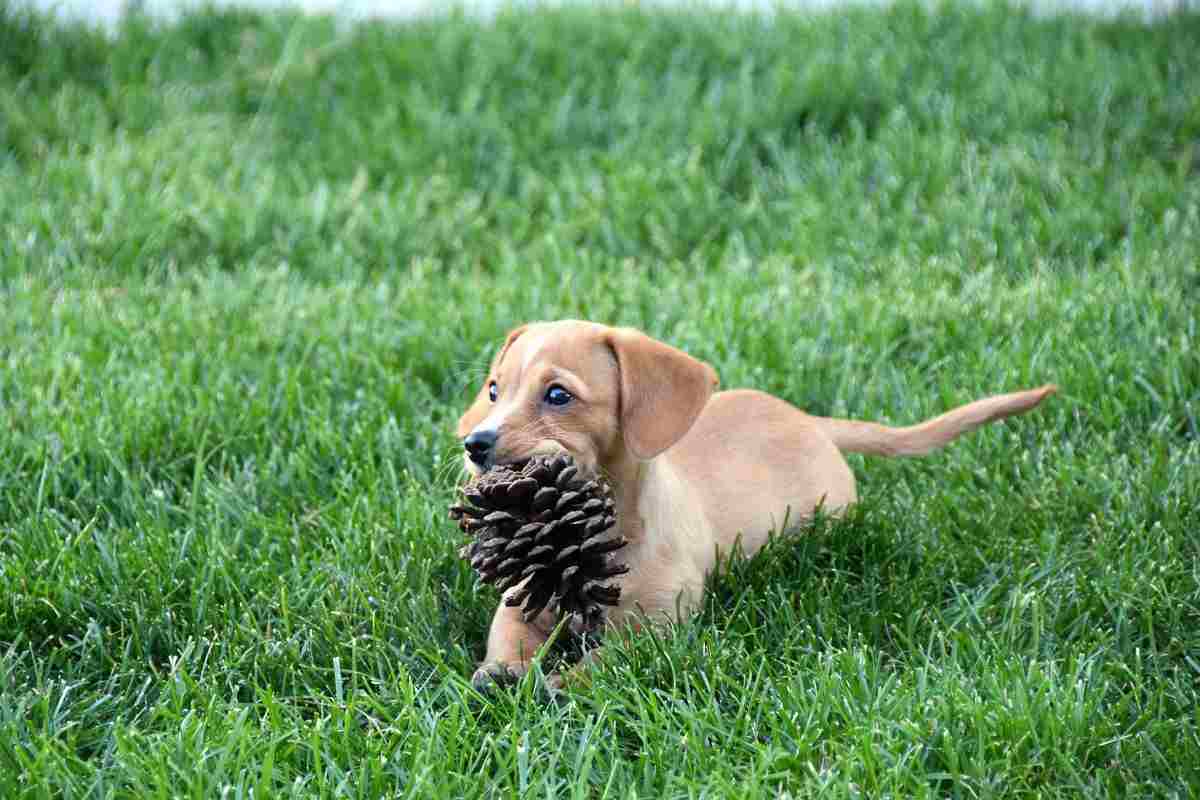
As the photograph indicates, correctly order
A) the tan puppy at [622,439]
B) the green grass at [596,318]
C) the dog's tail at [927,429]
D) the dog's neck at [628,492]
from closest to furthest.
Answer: the green grass at [596,318] → the tan puppy at [622,439] → the dog's neck at [628,492] → the dog's tail at [927,429]

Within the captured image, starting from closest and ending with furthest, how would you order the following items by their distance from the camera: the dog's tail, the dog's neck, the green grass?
1. the green grass
2. the dog's neck
3. the dog's tail

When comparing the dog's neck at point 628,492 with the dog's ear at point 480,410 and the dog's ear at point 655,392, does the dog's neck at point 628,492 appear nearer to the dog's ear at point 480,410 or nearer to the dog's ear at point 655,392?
the dog's ear at point 655,392

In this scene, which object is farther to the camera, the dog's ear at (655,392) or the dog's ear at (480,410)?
the dog's ear at (480,410)

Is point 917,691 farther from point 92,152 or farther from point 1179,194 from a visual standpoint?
point 92,152

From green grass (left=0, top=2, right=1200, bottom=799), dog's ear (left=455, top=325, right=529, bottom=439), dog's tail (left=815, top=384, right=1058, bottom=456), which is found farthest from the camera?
dog's tail (left=815, top=384, right=1058, bottom=456)

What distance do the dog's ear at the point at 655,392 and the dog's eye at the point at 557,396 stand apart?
13 centimetres

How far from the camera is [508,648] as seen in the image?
3.11 meters

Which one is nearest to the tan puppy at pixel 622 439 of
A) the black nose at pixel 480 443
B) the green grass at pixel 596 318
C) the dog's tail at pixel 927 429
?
the black nose at pixel 480 443

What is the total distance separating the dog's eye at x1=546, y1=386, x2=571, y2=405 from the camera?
3172mm

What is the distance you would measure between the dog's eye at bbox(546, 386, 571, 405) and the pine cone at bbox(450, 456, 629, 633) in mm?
172

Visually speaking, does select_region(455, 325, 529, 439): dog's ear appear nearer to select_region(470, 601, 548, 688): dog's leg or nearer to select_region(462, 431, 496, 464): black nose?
select_region(462, 431, 496, 464): black nose

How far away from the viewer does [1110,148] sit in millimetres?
6035

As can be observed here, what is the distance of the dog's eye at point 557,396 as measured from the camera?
3172mm

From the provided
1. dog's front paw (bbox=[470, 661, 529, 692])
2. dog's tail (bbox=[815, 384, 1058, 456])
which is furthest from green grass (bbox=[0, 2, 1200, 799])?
dog's tail (bbox=[815, 384, 1058, 456])
